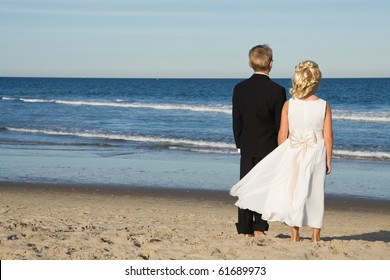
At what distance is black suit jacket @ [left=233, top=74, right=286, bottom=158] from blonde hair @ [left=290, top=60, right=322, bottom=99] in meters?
0.34

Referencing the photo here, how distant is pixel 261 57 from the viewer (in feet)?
22.0

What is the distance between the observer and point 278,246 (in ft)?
21.5

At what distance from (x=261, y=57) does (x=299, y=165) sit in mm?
1097

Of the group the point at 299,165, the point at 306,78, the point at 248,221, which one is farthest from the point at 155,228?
the point at 306,78

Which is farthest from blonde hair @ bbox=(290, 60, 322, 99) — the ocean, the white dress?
the ocean

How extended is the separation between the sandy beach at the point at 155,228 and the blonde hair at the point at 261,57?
1696 millimetres

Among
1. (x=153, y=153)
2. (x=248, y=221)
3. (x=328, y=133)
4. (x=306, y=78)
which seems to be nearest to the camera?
(x=306, y=78)

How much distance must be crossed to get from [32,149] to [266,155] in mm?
13304

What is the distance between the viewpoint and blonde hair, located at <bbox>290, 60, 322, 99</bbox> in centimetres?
636

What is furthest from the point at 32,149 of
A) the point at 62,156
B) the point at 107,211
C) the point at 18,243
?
the point at 18,243

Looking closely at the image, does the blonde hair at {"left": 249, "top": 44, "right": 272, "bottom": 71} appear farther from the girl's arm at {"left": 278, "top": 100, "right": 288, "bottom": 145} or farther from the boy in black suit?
the girl's arm at {"left": 278, "top": 100, "right": 288, "bottom": 145}

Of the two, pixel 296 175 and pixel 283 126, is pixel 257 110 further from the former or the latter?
pixel 296 175

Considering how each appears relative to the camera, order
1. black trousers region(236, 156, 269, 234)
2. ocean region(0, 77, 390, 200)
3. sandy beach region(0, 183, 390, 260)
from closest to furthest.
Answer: sandy beach region(0, 183, 390, 260)
black trousers region(236, 156, 269, 234)
ocean region(0, 77, 390, 200)

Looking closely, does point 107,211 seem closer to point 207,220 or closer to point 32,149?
point 207,220
